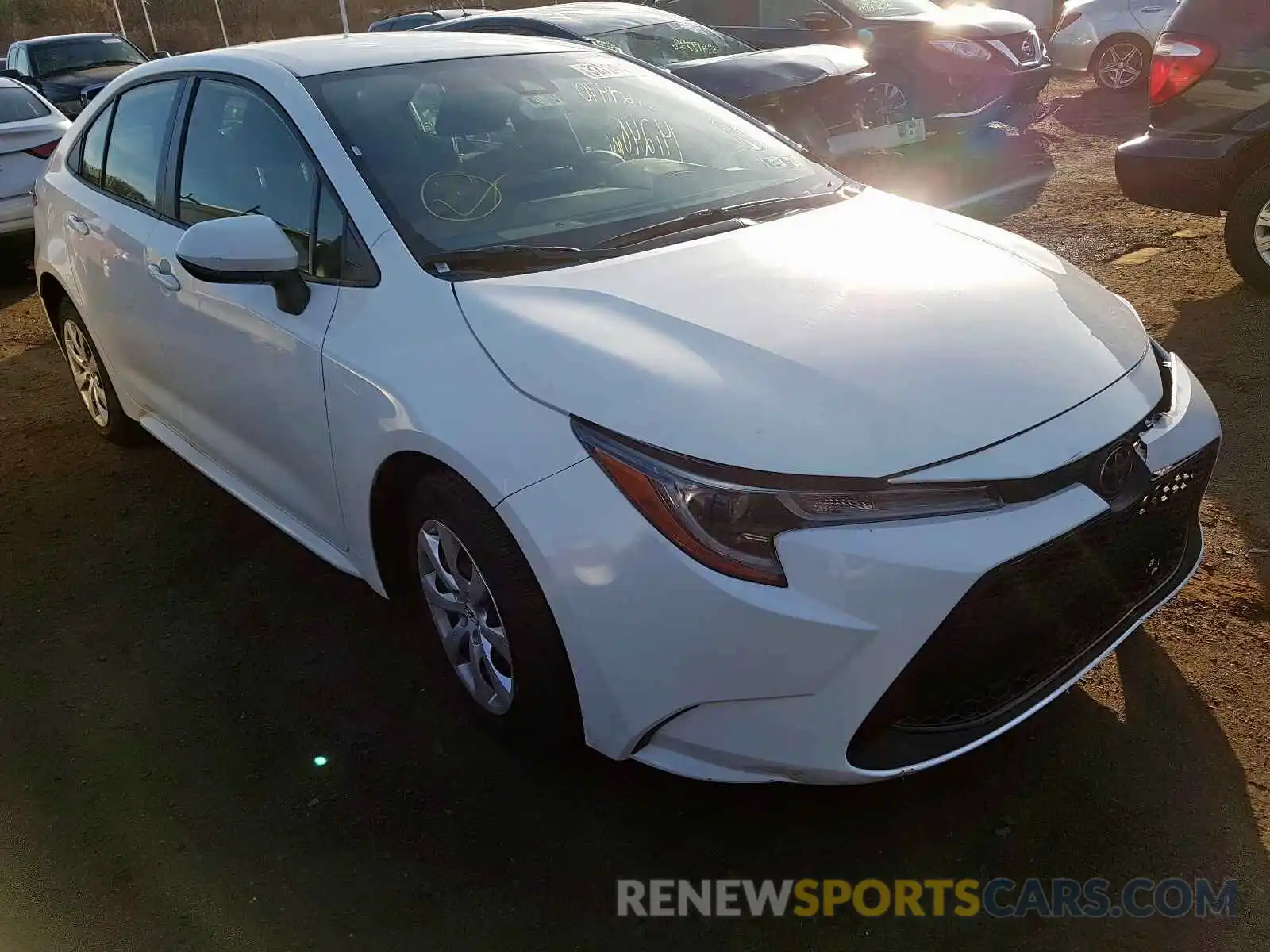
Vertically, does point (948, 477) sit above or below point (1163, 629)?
above

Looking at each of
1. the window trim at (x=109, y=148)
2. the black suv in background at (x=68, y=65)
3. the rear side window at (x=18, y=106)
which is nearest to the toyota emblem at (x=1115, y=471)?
the window trim at (x=109, y=148)

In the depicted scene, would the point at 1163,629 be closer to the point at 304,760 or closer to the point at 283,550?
the point at 304,760

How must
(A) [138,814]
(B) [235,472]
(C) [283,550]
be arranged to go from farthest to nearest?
1. (C) [283,550]
2. (B) [235,472]
3. (A) [138,814]

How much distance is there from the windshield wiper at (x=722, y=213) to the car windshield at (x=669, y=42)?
4369 millimetres

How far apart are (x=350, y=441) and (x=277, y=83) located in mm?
1180

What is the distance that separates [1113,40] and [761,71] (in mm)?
7385

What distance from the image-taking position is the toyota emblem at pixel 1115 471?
81.5 inches

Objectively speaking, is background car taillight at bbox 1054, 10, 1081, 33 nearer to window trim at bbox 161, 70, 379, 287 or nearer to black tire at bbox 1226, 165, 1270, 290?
black tire at bbox 1226, 165, 1270, 290

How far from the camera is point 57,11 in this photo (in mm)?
33094

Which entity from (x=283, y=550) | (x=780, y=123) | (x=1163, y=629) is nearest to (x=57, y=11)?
(x=780, y=123)

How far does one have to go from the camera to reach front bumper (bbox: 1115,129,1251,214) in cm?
494

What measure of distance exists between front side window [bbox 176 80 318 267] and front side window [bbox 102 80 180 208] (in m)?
0.23

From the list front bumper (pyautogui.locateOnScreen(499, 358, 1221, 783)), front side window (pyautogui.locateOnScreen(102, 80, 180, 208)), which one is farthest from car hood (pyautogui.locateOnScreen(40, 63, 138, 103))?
front bumper (pyautogui.locateOnScreen(499, 358, 1221, 783))

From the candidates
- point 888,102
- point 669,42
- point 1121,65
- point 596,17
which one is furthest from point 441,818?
point 1121,65
